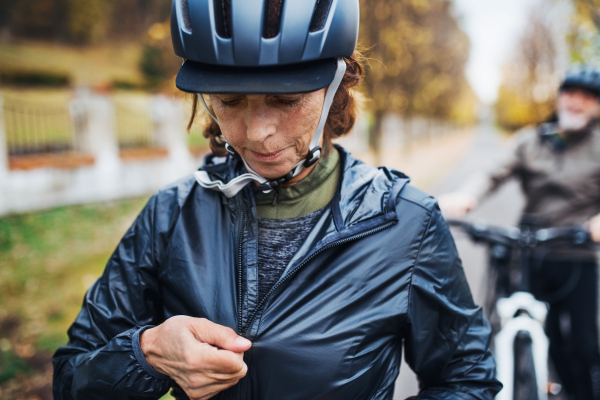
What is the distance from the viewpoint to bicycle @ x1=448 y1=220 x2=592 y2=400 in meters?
2.46

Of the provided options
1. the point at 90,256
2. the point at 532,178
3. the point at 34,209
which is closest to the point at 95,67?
the point at 34,209

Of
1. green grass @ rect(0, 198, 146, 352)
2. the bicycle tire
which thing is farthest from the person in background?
green grass @ rect(0, 198, 146, 352)

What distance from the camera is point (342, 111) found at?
5.12 ft

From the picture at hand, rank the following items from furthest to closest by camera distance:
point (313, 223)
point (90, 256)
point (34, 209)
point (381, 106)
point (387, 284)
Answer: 1. point (381, 106)
2. point (34, 209)
3. point (90, 256)
4. point (313, 223)
5. point (387, 284)


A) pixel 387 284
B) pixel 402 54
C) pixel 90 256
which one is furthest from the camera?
pixel 402 54

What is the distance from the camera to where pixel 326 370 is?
121cm

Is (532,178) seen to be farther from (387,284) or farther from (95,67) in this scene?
(95,67)

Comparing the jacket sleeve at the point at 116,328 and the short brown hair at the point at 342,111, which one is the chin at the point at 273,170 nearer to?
the short brown hair at the point at 342,111

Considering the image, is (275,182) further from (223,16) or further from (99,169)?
(99,169)

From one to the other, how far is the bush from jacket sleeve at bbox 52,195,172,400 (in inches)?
722

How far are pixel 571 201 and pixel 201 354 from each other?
2.91 m

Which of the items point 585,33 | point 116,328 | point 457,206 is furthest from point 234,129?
point 585,33

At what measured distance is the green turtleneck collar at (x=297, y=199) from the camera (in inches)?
54.9

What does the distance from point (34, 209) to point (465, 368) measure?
27.4 feet
